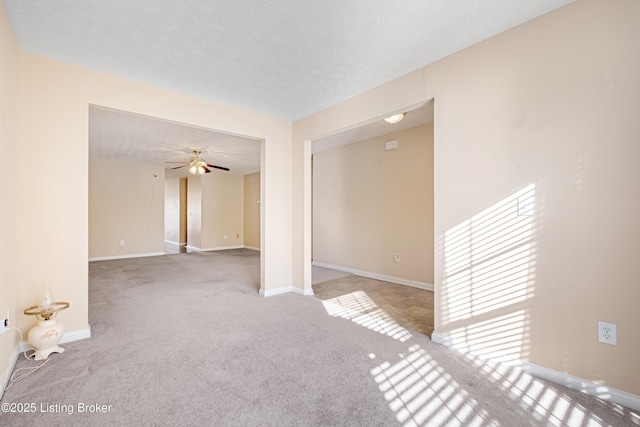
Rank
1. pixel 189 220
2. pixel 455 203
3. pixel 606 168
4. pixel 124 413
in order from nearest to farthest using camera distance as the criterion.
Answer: pixel 124 413
pixel 606 168
pixel 455 203
pixel 189 220

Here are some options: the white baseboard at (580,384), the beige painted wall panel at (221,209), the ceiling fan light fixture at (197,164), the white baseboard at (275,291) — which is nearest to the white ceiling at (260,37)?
the white baseboard at (580,384)

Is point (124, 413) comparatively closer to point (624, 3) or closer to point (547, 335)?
point (547, 335)

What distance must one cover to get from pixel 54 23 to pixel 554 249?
372 cm

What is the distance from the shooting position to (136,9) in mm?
1826

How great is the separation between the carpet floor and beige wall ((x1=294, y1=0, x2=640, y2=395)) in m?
0.30

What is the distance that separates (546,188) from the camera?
191 cm

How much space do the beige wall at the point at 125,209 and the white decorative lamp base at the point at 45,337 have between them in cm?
562

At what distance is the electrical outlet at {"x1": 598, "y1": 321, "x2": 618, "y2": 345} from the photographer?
1681mm

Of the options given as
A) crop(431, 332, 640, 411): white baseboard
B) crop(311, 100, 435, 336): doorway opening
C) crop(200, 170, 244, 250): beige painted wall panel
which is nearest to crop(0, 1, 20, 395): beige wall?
crop(311, 100, 435, 336): doorway opening

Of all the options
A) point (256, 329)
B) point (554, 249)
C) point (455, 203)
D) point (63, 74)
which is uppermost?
point (63, 74)

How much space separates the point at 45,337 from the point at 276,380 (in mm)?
1807

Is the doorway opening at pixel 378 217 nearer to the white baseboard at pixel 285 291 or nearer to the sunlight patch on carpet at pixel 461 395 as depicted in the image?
the white baseboard at pixel 285 291

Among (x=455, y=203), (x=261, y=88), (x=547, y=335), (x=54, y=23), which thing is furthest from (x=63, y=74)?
(x=547, y=335)

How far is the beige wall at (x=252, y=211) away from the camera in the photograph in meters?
8.85
